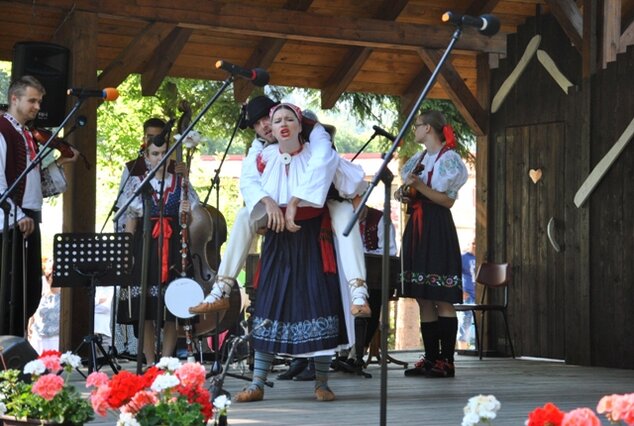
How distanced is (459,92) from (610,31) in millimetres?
1543

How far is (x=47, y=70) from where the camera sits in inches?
300

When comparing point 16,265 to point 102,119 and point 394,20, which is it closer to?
point 394,20

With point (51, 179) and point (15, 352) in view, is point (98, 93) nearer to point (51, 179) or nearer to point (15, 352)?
point (51, 179)

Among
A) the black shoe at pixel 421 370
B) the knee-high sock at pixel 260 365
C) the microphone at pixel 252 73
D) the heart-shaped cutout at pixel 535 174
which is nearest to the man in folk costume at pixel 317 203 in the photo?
the knee-high sock at pixel 260 365

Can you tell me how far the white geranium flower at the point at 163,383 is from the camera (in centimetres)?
339

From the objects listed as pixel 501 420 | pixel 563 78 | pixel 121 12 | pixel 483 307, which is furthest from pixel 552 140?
pixel 501 420

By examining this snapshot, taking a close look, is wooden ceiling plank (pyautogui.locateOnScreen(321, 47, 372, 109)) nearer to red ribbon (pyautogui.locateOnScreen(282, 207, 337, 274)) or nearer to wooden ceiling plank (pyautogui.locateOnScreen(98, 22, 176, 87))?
wooden ceiling plank (pyautogui.locateOnScreen(98, 22, 176, 87))

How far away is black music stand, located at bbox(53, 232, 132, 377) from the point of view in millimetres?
6258

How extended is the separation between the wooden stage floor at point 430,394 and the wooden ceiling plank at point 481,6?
307 centimetres

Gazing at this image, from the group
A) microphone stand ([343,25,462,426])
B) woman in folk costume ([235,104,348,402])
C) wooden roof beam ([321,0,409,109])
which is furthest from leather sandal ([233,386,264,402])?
wooden roof beam ([321,0,409,109])

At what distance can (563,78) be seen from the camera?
30.2ft

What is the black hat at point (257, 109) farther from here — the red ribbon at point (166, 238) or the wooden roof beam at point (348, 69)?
the wooden roof beam at point (348, 69)

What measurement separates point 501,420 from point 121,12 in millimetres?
4344

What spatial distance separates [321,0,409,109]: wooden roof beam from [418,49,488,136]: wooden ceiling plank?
46 centimetres
